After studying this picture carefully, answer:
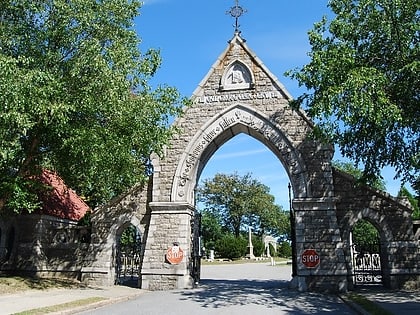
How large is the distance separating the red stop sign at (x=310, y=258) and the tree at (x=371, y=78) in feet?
12.4

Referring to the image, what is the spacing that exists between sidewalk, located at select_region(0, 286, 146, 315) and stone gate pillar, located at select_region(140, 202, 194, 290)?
78 centimetres

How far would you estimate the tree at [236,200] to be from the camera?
2344 inches

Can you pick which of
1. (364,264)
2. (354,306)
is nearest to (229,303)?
(354,306)

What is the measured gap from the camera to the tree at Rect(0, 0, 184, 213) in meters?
12.8

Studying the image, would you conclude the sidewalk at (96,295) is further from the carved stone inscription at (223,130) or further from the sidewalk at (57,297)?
the carved stone inscription at (223,130)

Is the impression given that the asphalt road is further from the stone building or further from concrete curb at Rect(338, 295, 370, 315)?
the stone building

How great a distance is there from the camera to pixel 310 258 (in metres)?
15.1

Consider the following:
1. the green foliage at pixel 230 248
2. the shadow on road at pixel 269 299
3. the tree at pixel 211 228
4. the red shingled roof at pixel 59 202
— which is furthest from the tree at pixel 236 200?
the shadow on road at pixel 269 299

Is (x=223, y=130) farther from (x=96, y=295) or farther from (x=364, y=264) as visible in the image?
(x=364, y=264)

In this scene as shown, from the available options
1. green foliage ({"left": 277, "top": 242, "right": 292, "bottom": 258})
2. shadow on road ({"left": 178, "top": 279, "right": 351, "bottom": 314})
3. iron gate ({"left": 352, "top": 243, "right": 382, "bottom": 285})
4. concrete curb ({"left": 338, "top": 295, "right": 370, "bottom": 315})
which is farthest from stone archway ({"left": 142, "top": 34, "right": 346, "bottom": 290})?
green foliage ({"left": 277, "top": 242, "right": 292, "bottom": 258})

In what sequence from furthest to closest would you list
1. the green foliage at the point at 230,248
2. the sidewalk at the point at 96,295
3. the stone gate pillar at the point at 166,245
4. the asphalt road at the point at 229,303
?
the green foliage at the point at 230,248, the stone gate pillar at the point at 166,245, the asphalt road at the point at 229,303, the sidewalk at the point at 96,295

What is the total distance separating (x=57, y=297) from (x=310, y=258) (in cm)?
805

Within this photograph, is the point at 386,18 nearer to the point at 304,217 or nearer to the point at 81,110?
the point at 304,217

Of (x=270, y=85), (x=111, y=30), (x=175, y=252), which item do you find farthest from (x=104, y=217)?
(x=270, y=85)
